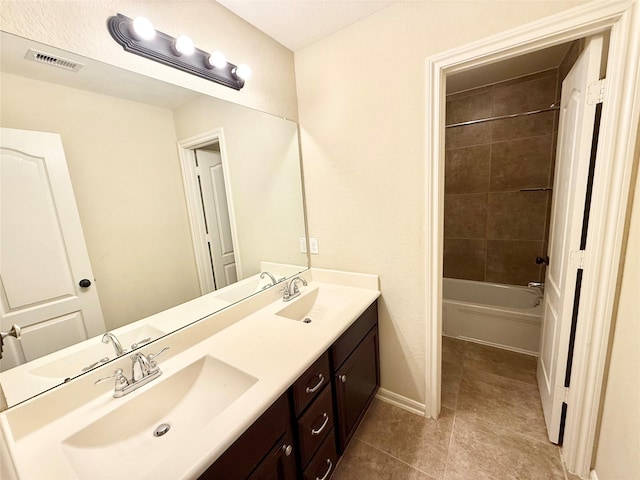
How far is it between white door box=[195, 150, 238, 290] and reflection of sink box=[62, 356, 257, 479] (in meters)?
0.46

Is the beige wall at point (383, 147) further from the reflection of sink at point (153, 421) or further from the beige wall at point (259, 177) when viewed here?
the reflection of sink at point (153, 421)

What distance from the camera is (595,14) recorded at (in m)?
0.99

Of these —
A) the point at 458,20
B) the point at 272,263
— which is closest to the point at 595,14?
the point at 458,20

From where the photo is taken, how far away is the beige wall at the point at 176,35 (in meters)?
0.82

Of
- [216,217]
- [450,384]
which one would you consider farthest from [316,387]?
[450,384]

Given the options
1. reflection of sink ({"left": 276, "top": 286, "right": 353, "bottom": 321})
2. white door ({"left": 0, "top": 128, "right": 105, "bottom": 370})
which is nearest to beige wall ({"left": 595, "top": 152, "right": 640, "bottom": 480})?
reflection of sink ({"left": 276, "top": 286, "right": 353, "bottom": 321})

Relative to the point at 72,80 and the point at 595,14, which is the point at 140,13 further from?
the point at 595,14

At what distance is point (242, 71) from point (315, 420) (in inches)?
66.5

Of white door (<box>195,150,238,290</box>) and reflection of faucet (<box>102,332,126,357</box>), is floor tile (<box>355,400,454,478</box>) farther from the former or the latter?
reflection of faucet (<box>102,332,126,357</box>)

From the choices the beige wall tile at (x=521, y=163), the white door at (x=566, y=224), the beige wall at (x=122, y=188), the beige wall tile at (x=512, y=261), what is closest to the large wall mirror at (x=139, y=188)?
the beige wall at (x=122, y=188)

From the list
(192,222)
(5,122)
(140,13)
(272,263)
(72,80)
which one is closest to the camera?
(5,122)

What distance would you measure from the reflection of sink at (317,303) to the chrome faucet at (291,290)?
0.04m

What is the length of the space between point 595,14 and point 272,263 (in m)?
1.82

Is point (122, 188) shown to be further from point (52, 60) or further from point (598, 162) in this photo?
point (598, 162)
